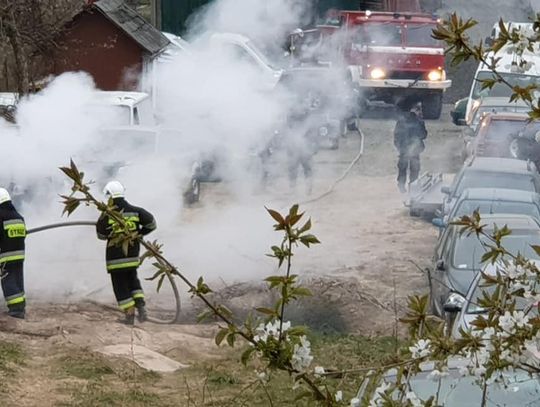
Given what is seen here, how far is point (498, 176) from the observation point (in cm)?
1705

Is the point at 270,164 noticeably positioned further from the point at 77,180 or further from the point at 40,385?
the point at 77,180

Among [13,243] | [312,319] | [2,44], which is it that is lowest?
[312,319]

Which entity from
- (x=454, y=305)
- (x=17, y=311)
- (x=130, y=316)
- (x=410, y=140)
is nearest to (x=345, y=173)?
(x=410, y=140)

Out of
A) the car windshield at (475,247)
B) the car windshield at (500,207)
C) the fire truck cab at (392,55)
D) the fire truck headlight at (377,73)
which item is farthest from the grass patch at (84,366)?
the fire truck headlight at (377,73)

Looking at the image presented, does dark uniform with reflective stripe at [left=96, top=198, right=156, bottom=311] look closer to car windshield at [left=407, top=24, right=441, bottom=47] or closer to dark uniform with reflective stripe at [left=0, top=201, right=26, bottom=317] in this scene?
dark uniform with reflective stripe at [left=0, top=201, right=26, bottom=317]

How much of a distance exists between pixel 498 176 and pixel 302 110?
573cm

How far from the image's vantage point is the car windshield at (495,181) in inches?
661

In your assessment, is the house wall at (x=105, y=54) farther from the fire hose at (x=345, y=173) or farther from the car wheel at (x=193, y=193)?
the car wheel at (x=193, y=193)

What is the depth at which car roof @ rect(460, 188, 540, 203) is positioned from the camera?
1524 centimetres

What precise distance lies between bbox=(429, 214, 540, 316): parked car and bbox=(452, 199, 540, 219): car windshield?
4.09ft

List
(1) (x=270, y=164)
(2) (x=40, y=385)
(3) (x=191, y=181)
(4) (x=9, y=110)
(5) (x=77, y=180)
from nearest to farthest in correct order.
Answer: (5) (x=77, y=180) < (2) (x=40, y=385) < (4) (x=9, y=110) < (3) (x=191, y=181) < (1) (x=270, y=164)

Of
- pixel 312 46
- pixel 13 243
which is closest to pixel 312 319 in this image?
pixel 13 243

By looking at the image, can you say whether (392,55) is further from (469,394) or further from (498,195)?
(469,394)

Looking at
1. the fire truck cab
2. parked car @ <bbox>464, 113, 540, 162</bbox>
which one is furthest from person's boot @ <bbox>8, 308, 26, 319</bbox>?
the fire truck cab
